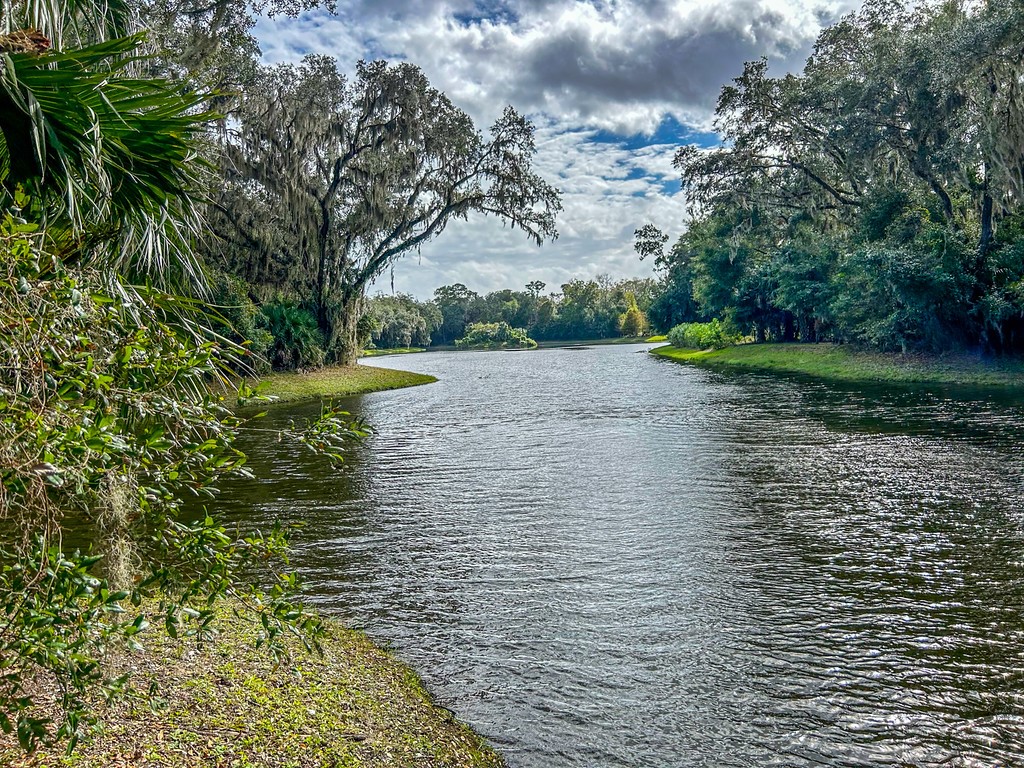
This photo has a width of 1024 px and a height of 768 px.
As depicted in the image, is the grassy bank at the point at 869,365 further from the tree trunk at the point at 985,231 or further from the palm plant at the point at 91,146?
the palm plant at the point at 91,146

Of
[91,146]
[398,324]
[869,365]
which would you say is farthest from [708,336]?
[398,324]

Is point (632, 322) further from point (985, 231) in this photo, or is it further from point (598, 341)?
point (985, 231)

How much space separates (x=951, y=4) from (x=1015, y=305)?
414 inches

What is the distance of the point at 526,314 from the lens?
13875 cm

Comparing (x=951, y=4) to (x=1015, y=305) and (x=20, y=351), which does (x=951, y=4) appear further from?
(x=20, y=351)

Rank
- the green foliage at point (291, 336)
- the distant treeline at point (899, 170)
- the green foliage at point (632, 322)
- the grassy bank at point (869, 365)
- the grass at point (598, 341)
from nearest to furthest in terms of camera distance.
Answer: the distant treeline at point (899, 170) < the grassy bank at point (869, 365) < the green foliage at point (291, 336) < the grass at point (598, 341) < the green foliage at point (632, 322)

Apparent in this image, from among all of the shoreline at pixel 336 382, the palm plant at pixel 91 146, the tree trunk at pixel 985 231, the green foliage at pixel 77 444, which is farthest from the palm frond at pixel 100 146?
the tree trunk at pixel 985 231

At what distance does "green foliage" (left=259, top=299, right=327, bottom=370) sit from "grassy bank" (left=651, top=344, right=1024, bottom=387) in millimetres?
23192

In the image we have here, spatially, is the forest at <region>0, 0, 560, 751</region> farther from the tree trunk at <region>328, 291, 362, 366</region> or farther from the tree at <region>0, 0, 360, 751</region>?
the tree trunk at <region>328, 291, 362, 366</region>

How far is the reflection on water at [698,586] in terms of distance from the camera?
4.24 meters

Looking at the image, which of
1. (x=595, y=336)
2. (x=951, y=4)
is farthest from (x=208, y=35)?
(x=595, y=336)

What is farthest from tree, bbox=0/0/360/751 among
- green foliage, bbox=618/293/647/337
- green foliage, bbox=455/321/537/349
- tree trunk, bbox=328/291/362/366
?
green foliage, bbox=618/293/647/337

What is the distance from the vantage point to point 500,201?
3316 centimetres

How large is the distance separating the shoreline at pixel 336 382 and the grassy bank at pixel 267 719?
70.2ft
